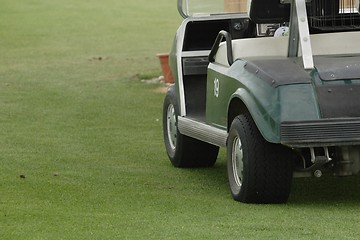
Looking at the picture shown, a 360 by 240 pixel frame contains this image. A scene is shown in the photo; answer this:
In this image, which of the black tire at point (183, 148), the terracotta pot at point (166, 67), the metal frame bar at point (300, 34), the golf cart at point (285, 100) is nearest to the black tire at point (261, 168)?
the golf cart at point (285, 100)

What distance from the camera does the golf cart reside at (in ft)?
27.5

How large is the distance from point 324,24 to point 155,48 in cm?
1363

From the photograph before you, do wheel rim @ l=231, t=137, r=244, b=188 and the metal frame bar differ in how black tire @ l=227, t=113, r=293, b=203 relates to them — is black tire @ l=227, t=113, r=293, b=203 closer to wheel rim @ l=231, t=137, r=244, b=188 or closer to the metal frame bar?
wheel rim @ l=231, t=137, r=244, b=188

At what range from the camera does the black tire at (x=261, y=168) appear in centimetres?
869

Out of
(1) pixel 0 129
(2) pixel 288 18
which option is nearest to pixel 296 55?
(2) pixel 288 18

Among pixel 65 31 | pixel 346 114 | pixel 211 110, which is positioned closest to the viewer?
pixel 346 114

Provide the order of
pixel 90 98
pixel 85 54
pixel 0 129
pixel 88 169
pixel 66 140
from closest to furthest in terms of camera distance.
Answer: pixel 88 169 → pixel 66 140 → pixel 0 129 → pixel 90 98 → pixel 85 54

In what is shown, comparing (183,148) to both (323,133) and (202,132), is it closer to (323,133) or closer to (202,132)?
(202,132)

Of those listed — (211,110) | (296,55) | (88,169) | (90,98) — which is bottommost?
(90,98)

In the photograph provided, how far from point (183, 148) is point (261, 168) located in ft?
8.09

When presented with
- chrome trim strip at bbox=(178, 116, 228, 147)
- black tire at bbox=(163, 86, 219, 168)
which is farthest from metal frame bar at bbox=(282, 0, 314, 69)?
black tire at bbox=(163, 86, 219, 168)

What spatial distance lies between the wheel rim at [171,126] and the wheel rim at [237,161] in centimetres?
210

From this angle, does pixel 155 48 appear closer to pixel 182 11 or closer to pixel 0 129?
pixel 0 129

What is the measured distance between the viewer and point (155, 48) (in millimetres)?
23141
